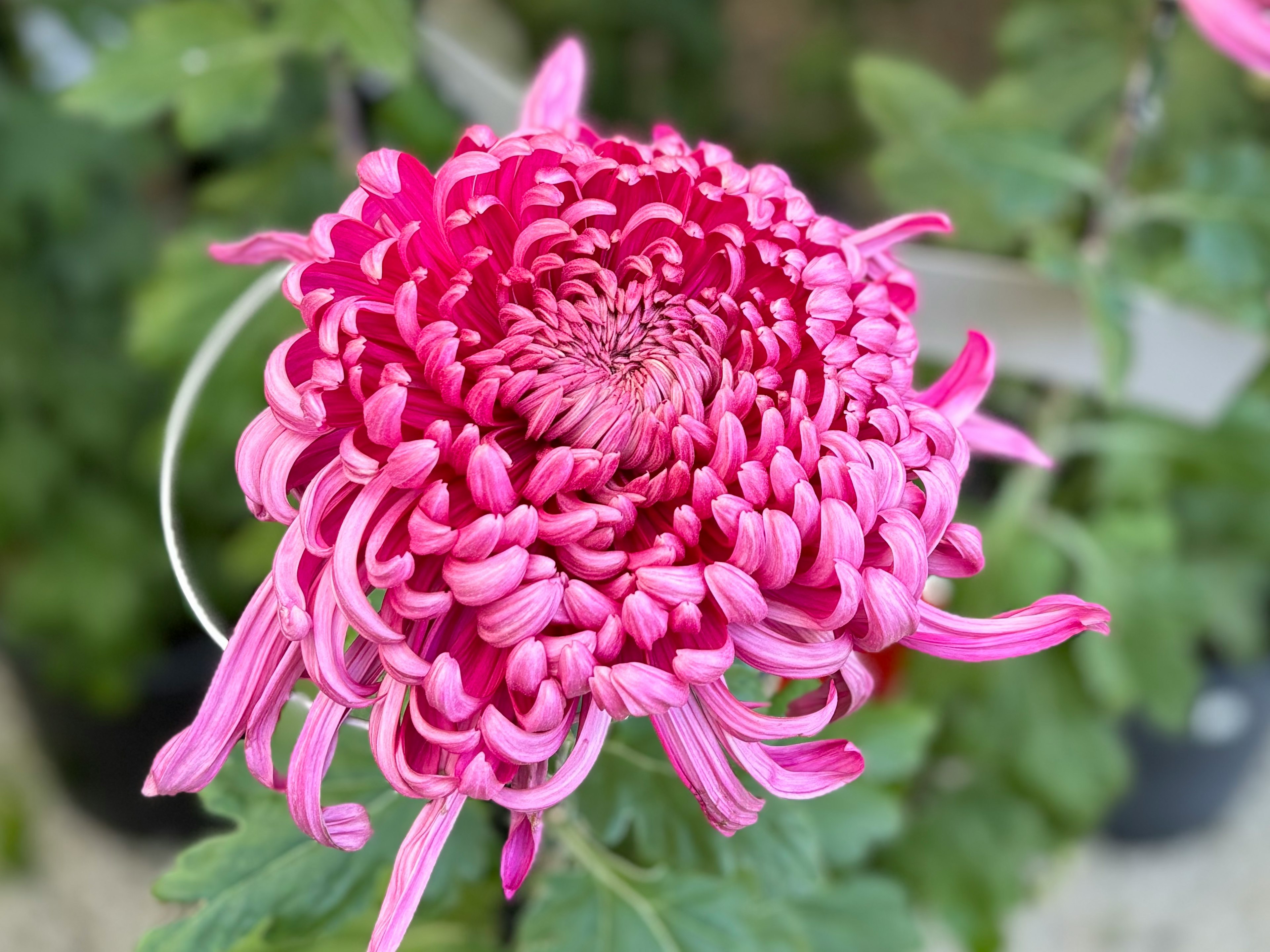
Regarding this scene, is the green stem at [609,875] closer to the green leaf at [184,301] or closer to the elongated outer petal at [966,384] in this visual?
the elongated outer petal at [966,384]

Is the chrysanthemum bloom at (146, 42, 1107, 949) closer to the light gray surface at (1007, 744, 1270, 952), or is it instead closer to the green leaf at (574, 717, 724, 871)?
the green leaf at (574, 717, 724, 871)

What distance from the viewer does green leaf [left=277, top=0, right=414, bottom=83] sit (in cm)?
50

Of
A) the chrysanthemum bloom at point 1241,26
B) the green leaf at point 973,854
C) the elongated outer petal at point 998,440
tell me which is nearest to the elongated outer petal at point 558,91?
the elongated outer petal at point 998,440

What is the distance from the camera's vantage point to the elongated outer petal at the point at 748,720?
258 millimetres

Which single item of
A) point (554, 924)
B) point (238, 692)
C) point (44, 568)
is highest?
point (238, 692)

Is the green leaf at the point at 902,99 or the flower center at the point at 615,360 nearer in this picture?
the flower center at the point at 615,360

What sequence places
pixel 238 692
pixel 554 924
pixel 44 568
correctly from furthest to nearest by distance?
pixel 44 568 < pixel 554 924 < pixel 238 692

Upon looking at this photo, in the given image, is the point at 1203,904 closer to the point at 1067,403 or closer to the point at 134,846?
the point at 1067,403

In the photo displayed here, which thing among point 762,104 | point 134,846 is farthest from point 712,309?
point 762,104

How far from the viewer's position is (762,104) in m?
1.42

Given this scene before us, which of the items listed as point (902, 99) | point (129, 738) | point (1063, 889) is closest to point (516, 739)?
point (902, 99)

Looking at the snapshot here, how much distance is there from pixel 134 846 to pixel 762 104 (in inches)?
42.9

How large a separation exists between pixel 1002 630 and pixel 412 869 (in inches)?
6.0

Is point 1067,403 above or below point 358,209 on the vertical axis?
below
